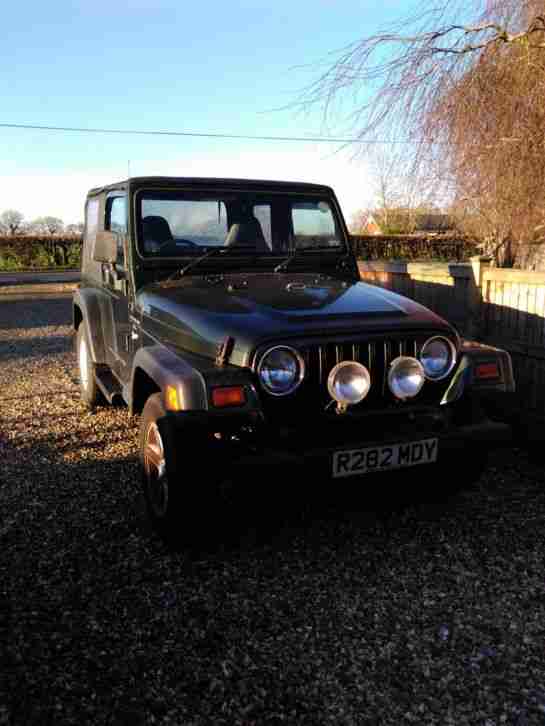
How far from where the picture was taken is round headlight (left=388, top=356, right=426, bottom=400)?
3.12 meters

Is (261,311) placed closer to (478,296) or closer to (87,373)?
(478,296)

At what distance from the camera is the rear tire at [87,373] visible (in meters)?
5.59

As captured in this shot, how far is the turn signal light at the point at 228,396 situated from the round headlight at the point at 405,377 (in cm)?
79

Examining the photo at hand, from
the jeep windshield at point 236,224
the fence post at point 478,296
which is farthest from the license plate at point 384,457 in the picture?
the fence post at point 478,296

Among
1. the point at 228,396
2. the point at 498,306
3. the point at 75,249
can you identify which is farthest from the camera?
the point at 75,249

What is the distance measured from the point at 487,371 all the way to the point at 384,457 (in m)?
0.81

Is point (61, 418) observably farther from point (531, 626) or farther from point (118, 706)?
point (531, 626)

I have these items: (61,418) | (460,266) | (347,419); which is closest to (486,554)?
(347,419)

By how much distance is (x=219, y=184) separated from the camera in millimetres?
4336

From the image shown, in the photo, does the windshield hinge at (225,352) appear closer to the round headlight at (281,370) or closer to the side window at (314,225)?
the round headlight at (281,370)

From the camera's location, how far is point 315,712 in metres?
2.22

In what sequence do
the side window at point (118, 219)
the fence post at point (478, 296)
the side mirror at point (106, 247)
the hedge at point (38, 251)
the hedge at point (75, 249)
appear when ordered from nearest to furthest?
the side mirror at point (106, 247) < the side window at point (118, 219) < the fence post at point (478, 296) < the hedge at point (38, 251) < the hedge at point (75, 249)

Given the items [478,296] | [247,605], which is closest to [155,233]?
[247,605]

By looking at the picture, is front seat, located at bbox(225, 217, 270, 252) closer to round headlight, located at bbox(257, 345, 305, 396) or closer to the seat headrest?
the seat headrest
